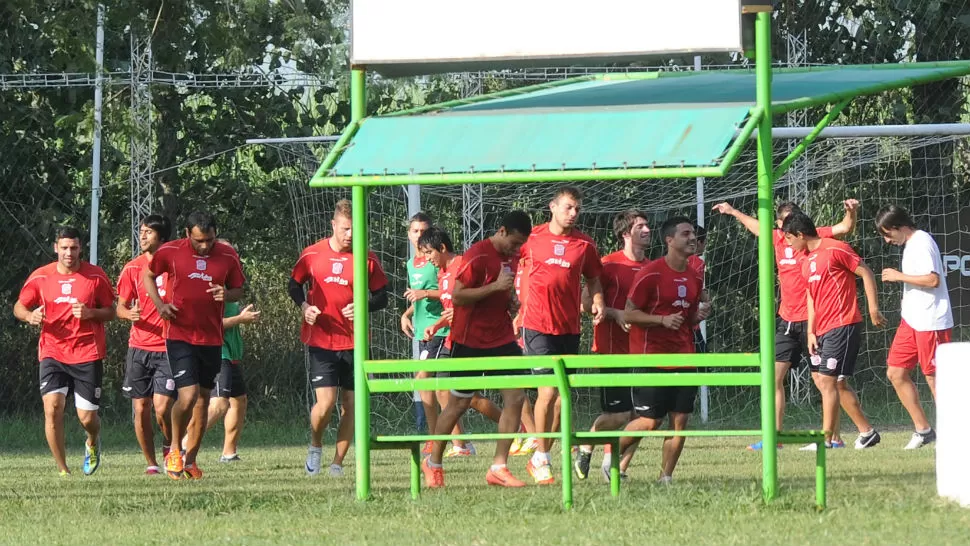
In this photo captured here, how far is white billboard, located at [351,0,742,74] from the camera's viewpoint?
8695 mm

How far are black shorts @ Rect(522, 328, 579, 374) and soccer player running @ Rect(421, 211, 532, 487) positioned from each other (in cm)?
11

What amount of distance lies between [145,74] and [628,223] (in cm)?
672

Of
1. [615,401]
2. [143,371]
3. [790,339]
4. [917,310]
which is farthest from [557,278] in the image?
[917,310]

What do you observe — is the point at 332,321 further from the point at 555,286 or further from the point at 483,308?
the point at 555,286

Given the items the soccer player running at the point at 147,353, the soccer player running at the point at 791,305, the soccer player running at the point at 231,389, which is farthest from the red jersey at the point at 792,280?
the soccer player running at the point at 147,353

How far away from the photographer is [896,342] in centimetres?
1378

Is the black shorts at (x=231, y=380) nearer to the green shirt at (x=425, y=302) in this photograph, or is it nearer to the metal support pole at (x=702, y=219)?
the green shirt at (x=425, y=302)

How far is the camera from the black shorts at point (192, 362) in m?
12.2

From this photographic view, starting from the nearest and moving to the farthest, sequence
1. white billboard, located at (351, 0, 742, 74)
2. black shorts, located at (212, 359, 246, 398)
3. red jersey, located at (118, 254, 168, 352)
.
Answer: white billboard, located at (351, 0, 742, 74) < red jersey, located at (118, 254, 168, 352) < black shorts, located at (212, 359, 246, 398)

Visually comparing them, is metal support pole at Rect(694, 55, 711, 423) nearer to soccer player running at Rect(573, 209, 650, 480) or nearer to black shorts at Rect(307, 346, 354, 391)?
soccer player running at Rect(573, 209, 650, 480)

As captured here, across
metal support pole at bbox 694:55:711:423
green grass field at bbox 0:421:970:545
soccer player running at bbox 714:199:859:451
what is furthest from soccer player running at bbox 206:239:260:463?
metal support pole at bbox 694:55:711:423

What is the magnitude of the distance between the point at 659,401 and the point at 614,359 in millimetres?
1538

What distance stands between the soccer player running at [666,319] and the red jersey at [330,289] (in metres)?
2.38

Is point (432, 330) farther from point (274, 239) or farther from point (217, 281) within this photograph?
point (274, 239)
